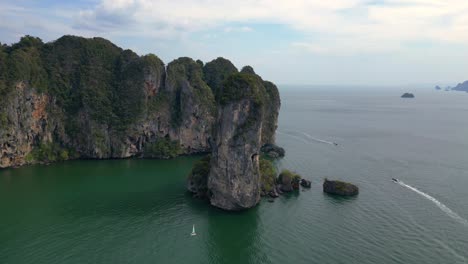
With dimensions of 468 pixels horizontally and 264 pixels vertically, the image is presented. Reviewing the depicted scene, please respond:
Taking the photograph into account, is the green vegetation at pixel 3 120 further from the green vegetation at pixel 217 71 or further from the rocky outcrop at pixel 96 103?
the green vegetation at pixel 217 71

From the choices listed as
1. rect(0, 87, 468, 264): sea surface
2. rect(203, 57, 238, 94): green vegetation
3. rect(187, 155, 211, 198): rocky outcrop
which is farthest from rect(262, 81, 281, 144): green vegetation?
rect(187, 155, 211, 198): rocky outcrop

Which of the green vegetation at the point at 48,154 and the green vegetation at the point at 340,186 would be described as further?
the green vegetation at the point at 48,154

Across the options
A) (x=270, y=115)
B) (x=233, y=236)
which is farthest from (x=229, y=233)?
(x=270, y=115)

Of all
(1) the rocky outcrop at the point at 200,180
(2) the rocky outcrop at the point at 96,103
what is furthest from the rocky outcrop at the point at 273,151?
(1) the rocky outcrop at the point at 200,180

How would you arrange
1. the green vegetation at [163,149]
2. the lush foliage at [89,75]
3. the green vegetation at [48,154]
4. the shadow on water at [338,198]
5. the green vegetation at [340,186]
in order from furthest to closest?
the green vegetation at [163,149]
the lush foliage at [89,75]
the green vegetation at [48,154]
the green vegetation at [340,186]
the shadow on water at [338,198]

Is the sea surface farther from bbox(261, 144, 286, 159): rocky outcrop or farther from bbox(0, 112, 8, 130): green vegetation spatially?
bbox(0, 112, 8, 130): green vegetation

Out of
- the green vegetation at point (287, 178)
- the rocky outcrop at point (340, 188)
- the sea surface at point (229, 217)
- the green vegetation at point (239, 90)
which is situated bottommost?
the sea surface at point (229, 217)
